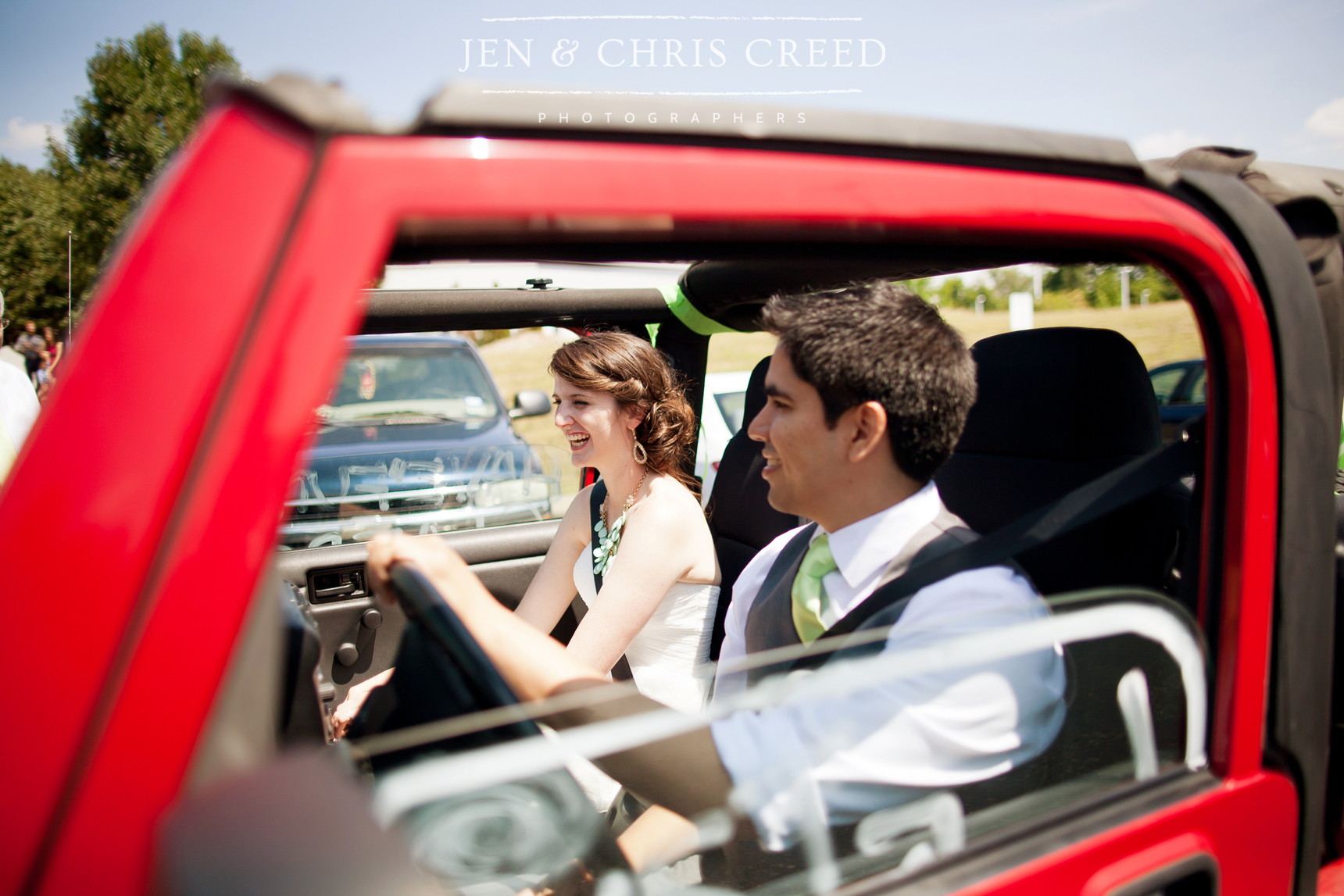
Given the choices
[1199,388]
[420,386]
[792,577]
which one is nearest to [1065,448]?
[1199,388]

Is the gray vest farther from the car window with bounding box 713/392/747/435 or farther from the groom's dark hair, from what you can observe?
the car window with bounding box 713/392/747/435

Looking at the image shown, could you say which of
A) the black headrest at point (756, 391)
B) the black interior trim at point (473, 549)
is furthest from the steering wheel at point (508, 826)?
the black interior trim at point (473, 549)

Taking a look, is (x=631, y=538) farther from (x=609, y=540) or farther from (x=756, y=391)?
(x=756, y=391)

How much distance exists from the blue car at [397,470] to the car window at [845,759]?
1.68 meters

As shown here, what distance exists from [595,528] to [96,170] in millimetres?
31297

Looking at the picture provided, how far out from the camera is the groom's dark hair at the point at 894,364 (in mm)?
1276

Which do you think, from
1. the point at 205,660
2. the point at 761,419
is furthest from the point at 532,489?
the point at 205,660

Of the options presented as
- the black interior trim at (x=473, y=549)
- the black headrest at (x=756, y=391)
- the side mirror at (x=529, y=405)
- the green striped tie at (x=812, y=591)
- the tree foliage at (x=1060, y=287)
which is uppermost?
the tree foliage at (x=1060, y=287)

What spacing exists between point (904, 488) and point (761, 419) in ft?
0.99

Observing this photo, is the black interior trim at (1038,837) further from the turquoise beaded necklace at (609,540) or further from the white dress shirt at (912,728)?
the turquoise beaded necklace at (609,540)

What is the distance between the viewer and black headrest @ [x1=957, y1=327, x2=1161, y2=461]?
1.50 metres

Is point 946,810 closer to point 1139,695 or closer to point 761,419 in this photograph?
point 1139,695

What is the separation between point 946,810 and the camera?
1.00 m

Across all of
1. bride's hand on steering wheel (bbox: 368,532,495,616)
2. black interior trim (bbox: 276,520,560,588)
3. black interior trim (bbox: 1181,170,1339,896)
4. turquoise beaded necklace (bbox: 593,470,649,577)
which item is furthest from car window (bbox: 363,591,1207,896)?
black interior trim (bbox: 276,520,560,588)
